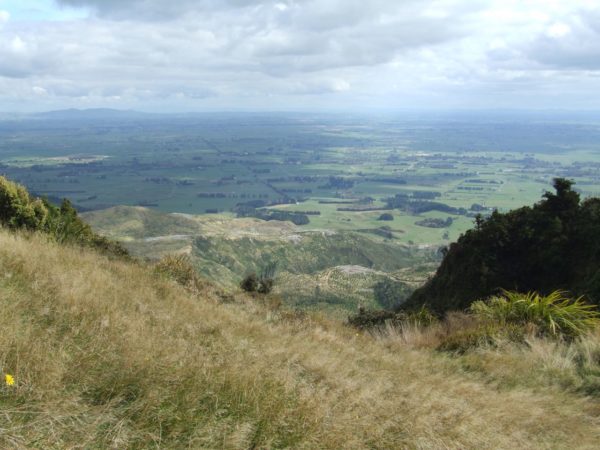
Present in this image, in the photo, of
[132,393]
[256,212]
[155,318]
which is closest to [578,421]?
[132,393]

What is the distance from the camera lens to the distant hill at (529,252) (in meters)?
19.2

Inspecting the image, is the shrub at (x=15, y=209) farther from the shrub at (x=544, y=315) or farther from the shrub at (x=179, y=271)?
the shrub at (x=544, y=315)

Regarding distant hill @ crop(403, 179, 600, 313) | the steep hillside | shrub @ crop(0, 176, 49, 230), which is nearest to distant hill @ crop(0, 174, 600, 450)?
shrub @ crop(0, 176, 49, 230)

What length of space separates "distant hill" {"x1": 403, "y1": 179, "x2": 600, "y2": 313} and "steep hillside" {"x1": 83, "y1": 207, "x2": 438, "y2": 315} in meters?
38.8

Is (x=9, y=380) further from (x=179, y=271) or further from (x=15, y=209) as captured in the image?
(x=15, y=209)

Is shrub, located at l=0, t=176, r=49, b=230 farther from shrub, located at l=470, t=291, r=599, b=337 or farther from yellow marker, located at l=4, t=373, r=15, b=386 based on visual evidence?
shrub, located at l=470, t=291, r=599, b=337

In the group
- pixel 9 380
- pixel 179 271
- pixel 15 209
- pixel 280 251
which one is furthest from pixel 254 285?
pixel 280 251

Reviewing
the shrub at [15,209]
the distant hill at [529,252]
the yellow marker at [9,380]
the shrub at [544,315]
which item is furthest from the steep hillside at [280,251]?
the yellow marker at [9,380]

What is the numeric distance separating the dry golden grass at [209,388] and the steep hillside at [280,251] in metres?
55.2

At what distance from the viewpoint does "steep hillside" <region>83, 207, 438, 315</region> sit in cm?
7069

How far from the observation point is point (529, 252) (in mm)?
21094

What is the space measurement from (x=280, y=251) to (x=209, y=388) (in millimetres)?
96613

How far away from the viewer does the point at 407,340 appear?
9.06m

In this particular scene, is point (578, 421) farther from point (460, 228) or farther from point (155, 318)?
point (460, 228)
